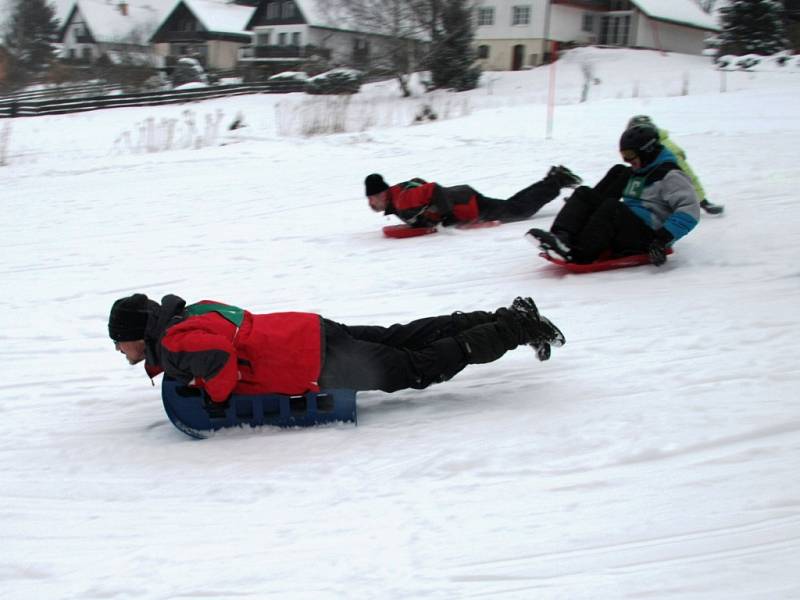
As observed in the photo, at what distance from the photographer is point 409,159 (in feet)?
31.6

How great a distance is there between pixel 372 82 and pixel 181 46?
20.8m

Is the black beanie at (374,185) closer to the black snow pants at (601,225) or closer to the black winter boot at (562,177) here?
the black winter boot at (562,177)

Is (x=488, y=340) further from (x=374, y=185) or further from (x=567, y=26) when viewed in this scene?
(x=567, y=26)

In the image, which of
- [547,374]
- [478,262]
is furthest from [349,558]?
[478,262]

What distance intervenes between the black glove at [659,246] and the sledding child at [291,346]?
166cm

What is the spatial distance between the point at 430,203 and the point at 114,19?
4863 cm

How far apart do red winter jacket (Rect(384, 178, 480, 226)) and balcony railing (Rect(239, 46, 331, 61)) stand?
29.5 m

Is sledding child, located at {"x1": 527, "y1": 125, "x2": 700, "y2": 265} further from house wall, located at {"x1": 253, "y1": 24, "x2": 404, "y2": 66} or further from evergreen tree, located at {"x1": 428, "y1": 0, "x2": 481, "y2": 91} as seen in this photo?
house wall, located at {"x1": 253, "y1": 24, "x2": 404, "y2": 66}

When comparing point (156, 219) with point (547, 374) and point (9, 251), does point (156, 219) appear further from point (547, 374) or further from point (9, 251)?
point (547, 374)

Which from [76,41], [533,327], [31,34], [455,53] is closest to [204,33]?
[31,34]

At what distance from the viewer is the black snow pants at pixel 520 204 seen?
6.40 meters

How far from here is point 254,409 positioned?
2930 mm

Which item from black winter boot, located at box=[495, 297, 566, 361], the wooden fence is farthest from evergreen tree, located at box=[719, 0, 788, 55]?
black winter boot, located at box=[495, 297, 566, 361]

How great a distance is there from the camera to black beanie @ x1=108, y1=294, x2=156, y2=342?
2752 millimetres
